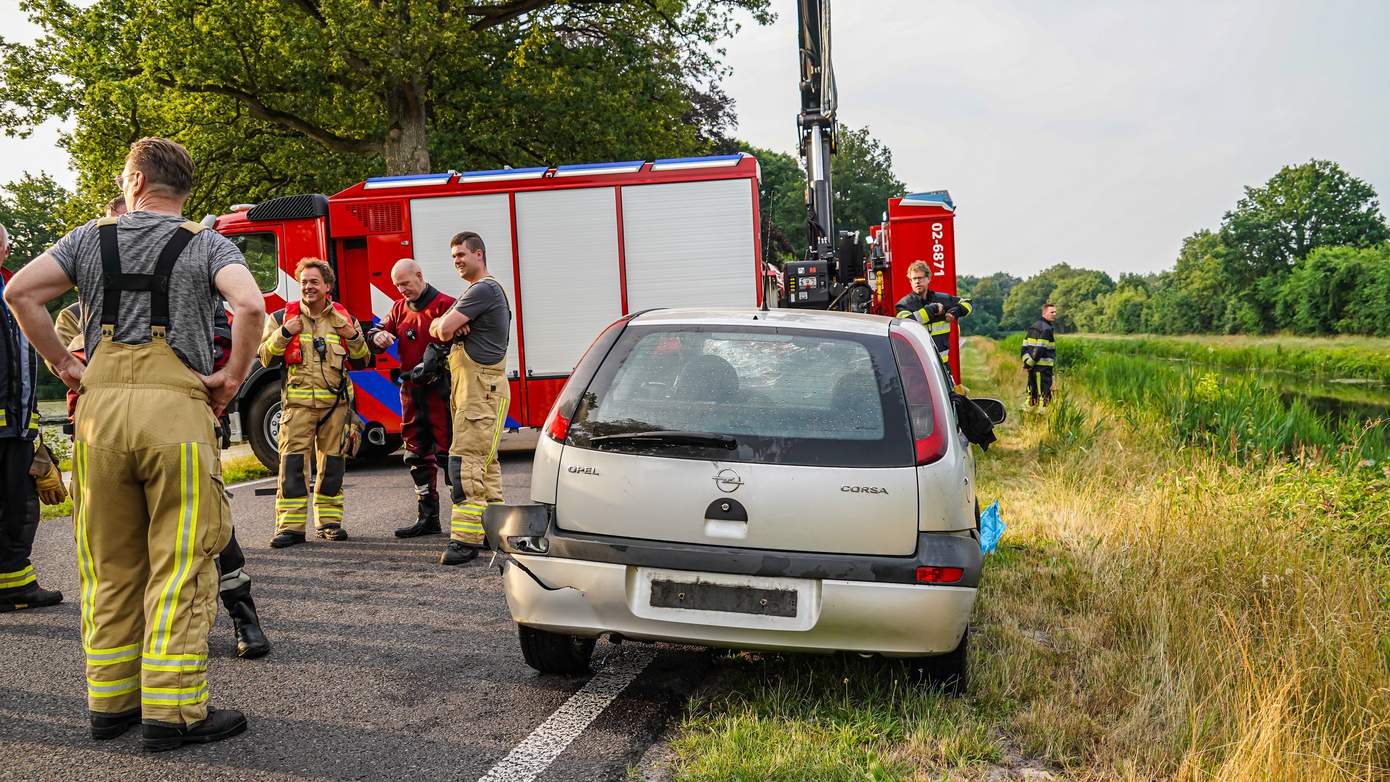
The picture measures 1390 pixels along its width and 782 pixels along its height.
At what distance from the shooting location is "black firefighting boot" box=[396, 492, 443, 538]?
6812 millimetres

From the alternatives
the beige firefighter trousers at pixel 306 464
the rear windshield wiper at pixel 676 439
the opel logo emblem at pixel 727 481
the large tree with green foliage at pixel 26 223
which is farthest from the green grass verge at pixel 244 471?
the large tree with green foliage at pixel 26 223

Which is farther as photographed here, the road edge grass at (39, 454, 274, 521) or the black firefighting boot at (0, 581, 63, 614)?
the road edge grass at (39, 454, 274, 521)

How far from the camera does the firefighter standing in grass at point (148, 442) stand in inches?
127

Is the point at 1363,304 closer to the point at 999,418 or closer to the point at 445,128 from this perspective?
→ the point at 445,128

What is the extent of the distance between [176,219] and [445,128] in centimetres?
1665

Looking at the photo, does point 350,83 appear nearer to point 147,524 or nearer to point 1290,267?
point 147,524

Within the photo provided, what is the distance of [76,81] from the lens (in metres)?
17.4

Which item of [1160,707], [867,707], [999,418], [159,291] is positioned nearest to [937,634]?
[867,707]

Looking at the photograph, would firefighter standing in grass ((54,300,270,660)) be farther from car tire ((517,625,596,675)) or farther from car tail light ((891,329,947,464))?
car tail light ((891,329,947,464))

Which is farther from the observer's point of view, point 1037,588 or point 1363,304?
point 1363,304

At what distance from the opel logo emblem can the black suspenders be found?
6.04 feet

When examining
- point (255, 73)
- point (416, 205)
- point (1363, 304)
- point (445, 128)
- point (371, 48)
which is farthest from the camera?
point (1363, 304)

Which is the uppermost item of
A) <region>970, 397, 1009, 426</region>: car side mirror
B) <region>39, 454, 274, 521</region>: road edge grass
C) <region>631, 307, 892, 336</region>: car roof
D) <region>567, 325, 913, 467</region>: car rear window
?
<region>631, 307, 892, 336</region>: car roof

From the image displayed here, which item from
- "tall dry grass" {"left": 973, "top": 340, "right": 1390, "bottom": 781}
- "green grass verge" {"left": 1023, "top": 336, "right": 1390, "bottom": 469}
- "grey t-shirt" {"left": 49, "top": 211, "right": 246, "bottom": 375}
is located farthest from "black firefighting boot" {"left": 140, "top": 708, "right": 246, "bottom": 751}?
"green grass verge" {"left": 1023, "top": 336, "right": 1390, "bottom": 469}
